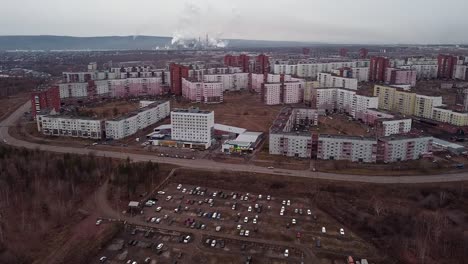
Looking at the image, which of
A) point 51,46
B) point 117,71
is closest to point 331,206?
point 117,71

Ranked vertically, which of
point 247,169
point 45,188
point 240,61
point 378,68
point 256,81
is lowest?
point 45,188

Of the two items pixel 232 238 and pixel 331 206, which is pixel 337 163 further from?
pixel 232 238

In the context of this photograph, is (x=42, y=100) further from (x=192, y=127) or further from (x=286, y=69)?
(x=286, y=69)

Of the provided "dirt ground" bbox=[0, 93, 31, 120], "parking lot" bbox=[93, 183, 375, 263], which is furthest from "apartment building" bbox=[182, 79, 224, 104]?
"parking lot" bbox=[93, 183, 375, 263]

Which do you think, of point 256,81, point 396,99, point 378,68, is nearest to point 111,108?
point 256,81

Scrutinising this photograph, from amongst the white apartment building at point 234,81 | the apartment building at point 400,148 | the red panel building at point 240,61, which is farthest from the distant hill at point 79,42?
the apartment building at point 400,148
